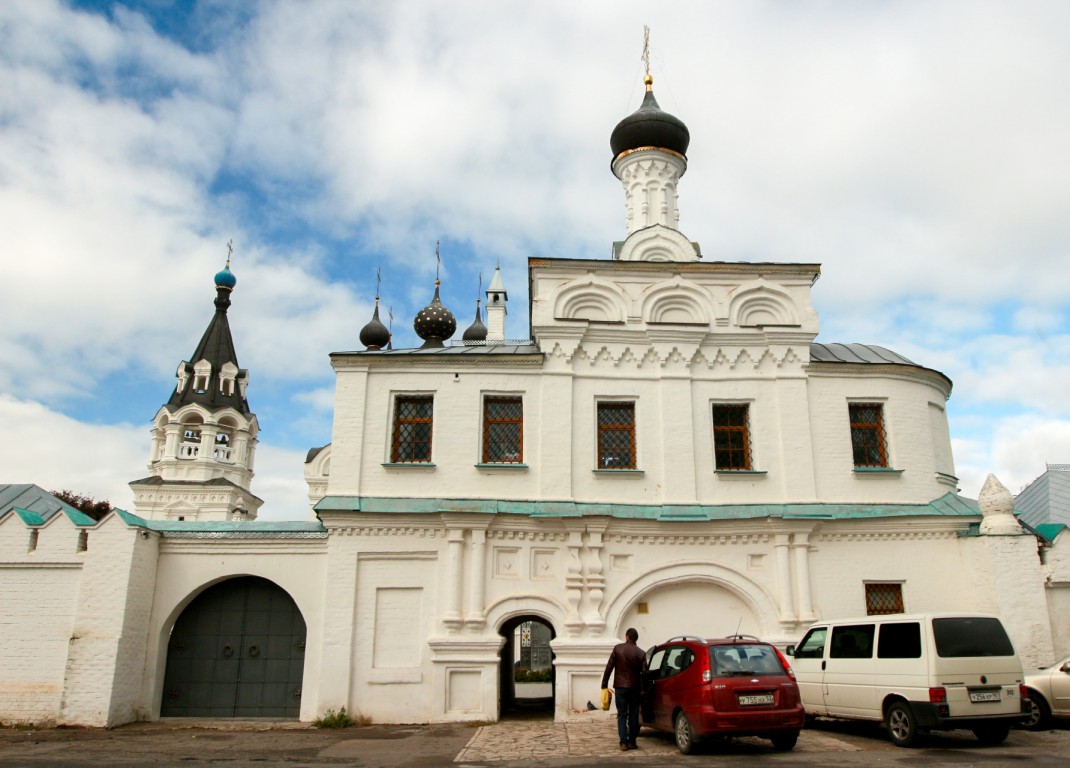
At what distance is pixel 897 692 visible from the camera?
1017 cm

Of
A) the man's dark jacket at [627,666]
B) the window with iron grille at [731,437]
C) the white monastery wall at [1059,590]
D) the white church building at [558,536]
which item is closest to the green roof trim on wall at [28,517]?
the white church building at [558,536]

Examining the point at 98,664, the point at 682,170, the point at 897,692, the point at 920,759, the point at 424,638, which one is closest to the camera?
the point at 920,759

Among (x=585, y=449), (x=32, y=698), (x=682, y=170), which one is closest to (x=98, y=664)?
(x=32, y=698)

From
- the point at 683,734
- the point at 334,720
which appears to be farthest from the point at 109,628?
the point at 683,734

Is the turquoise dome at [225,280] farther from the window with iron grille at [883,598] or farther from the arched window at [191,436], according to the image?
the window with iron grille at [883,598]

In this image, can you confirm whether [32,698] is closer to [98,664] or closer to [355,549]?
[98,664]

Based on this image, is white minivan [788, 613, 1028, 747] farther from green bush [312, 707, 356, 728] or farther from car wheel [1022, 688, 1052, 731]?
green bush [312, 707, 356, 728]

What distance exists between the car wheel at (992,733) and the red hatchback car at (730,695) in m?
2.51

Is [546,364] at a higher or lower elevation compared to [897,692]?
higher

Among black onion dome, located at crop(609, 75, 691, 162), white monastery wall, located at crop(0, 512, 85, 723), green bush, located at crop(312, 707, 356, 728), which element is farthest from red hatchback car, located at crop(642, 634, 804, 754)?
black onion dome, located at crop(609, 75, 691, 162)

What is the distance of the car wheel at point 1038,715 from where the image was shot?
1142 centimetres

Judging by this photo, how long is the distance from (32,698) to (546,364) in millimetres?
10643

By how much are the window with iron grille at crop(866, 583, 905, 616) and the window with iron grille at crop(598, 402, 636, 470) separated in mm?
4927

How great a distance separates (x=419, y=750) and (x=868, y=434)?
1057cm
